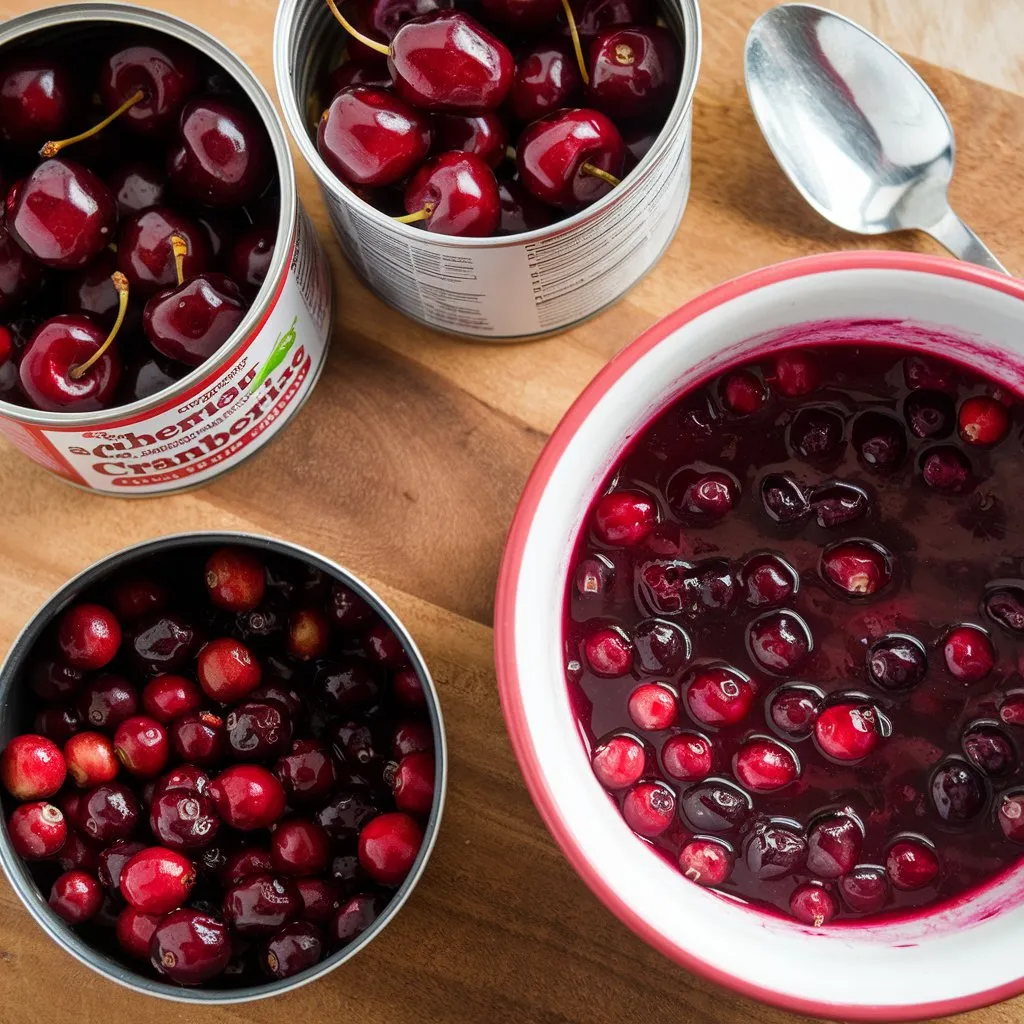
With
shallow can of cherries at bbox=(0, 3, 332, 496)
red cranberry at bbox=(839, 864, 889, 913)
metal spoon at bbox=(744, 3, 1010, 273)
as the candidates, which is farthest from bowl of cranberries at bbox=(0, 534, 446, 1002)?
metal spoon at bbox=(744, 3, 1010, 273)

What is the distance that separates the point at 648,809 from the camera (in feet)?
2.84

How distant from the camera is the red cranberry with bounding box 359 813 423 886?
3.07ft

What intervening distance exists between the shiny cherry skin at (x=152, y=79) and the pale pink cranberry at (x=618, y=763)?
0.62 metres

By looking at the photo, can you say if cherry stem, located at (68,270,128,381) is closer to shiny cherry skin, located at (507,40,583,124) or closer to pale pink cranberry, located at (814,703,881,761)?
shiny cherry skin, located at (507,40,583,124)

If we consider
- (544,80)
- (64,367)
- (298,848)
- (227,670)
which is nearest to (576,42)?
(544,80)

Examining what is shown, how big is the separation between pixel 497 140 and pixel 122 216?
32cm

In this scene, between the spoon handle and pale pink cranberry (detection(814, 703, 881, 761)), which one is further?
the spoon handle

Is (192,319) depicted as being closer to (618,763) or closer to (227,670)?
(227,670)

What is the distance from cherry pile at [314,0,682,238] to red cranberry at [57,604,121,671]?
406 mm

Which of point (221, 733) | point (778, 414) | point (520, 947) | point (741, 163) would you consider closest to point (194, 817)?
point (221, 733)

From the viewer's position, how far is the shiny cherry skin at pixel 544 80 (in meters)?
0.95

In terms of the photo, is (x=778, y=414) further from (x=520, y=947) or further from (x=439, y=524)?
(x=520, y=947)

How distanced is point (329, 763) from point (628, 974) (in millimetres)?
315

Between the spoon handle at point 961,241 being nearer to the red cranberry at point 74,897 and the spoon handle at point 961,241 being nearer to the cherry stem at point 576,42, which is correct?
the cherry stem at point 576,42
